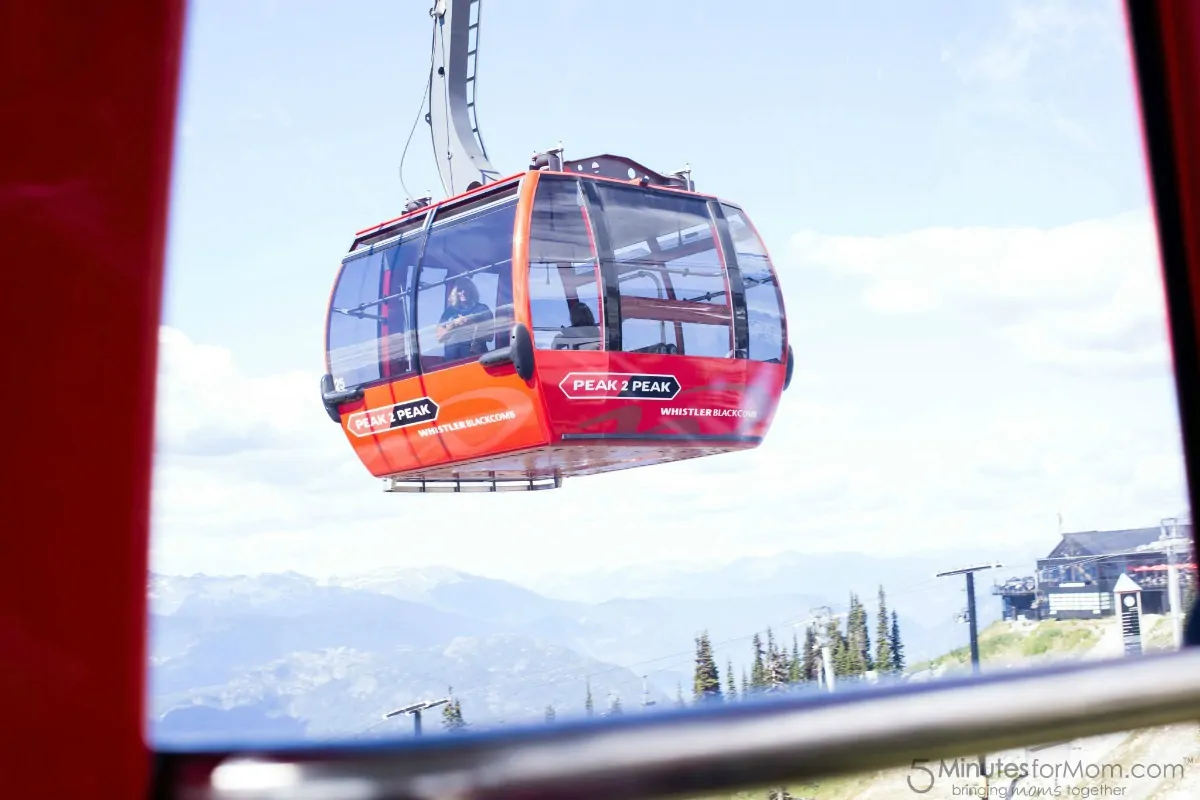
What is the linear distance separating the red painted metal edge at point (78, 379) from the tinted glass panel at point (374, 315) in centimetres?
523

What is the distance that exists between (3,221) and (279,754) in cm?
29

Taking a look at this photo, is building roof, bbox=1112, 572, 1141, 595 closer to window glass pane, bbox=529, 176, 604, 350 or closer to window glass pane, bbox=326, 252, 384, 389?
window glass pane, bbox=529, 176, 604, 350

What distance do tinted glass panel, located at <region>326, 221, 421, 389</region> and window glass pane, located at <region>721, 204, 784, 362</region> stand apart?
1.59 metres

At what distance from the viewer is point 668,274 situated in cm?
578

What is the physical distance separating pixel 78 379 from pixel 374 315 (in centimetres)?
568

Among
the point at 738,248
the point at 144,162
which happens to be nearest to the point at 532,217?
the point at 738,248

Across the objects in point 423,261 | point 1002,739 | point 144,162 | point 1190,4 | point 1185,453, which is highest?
point 423,261

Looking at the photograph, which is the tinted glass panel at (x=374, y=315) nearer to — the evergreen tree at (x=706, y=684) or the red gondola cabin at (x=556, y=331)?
the red gondola cabin at (x=556, y=331)

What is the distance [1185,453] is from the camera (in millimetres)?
1065

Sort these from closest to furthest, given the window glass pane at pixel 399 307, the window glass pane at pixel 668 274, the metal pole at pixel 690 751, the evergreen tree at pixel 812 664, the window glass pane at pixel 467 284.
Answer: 1. the metal pole at pixel 690 751
2. the evergreen tree at pixel 812 664
3. the window glass pane at pixel 467 284
4. the window glass pane at pixel 668 274
5. the window glass pane at pixel 399 307

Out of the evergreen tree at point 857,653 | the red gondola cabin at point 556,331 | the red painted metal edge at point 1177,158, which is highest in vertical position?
the red gondola cabin at point 556,331

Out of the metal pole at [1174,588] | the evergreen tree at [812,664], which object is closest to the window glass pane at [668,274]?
the evergreen tree at [812,664]

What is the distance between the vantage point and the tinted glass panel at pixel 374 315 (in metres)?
5.91

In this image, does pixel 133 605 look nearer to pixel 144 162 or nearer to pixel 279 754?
pixel 279 754
